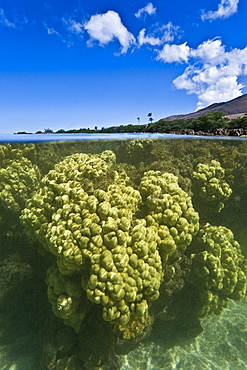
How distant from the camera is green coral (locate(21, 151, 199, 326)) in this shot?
14.6 ft

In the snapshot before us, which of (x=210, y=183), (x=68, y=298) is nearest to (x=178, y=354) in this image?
(x=68, y=298)

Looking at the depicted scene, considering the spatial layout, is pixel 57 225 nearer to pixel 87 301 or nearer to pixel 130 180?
pixel 87 301

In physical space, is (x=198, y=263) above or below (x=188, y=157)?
below

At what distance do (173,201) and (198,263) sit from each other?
2.05 metres

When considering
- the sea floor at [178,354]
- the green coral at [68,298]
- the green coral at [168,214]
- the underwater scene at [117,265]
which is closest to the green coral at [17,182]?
the underwater scene at [117,265]

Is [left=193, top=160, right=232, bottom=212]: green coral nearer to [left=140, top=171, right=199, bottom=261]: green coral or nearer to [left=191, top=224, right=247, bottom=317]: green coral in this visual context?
[left=191, top=224, right=247, bottom=317]: green coral

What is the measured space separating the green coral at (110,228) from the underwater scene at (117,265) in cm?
2

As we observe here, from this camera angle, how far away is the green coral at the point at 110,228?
14.6 feet

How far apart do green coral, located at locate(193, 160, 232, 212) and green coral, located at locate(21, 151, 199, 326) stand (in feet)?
5.75

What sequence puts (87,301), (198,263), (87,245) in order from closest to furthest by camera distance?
(87,245), (87,301), (198,263)

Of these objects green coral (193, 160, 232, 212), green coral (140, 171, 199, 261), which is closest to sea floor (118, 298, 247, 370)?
green coral (140, 171, 199, 261)

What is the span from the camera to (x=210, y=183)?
716 centimetres

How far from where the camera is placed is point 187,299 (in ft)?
20.3

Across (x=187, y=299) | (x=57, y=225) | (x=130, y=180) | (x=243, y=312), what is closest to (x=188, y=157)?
(x=130, y=180)
